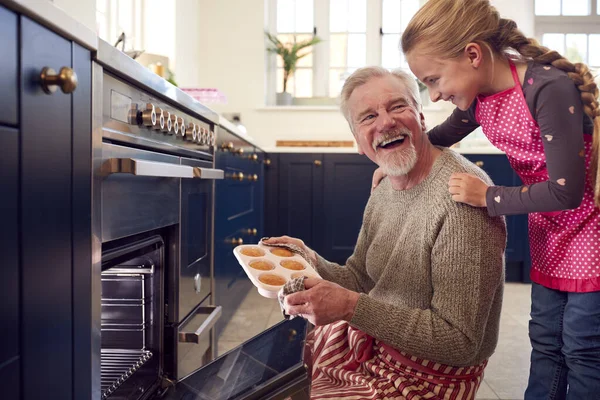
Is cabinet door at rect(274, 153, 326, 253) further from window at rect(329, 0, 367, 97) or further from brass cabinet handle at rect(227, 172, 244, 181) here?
brass cabinet handle at rect(227, 172, 244, 181)

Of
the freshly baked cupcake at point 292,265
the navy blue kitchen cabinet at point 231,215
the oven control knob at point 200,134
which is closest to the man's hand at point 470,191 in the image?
the freshly baked cupcake at point 292,265

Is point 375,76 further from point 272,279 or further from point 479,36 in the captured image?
point 272,279

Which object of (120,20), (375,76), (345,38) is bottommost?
(375,76)

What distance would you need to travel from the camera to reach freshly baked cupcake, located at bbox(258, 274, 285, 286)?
1.03 metres

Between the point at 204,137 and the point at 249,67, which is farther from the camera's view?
the point at 249,67

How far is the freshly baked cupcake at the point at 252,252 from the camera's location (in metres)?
1.18

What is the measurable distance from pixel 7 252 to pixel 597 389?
3.98 feet

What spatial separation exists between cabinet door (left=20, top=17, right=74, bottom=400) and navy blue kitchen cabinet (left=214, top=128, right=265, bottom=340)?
3.78 ft

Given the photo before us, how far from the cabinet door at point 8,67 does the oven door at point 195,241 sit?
2.62 ft

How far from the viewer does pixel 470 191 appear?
3.35ft

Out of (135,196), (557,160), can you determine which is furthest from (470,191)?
(135,196)

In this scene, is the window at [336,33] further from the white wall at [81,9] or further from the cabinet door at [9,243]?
the cabinet door at [9,243]

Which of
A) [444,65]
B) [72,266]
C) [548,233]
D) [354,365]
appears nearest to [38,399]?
[72,266]

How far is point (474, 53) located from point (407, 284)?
0.51 m
